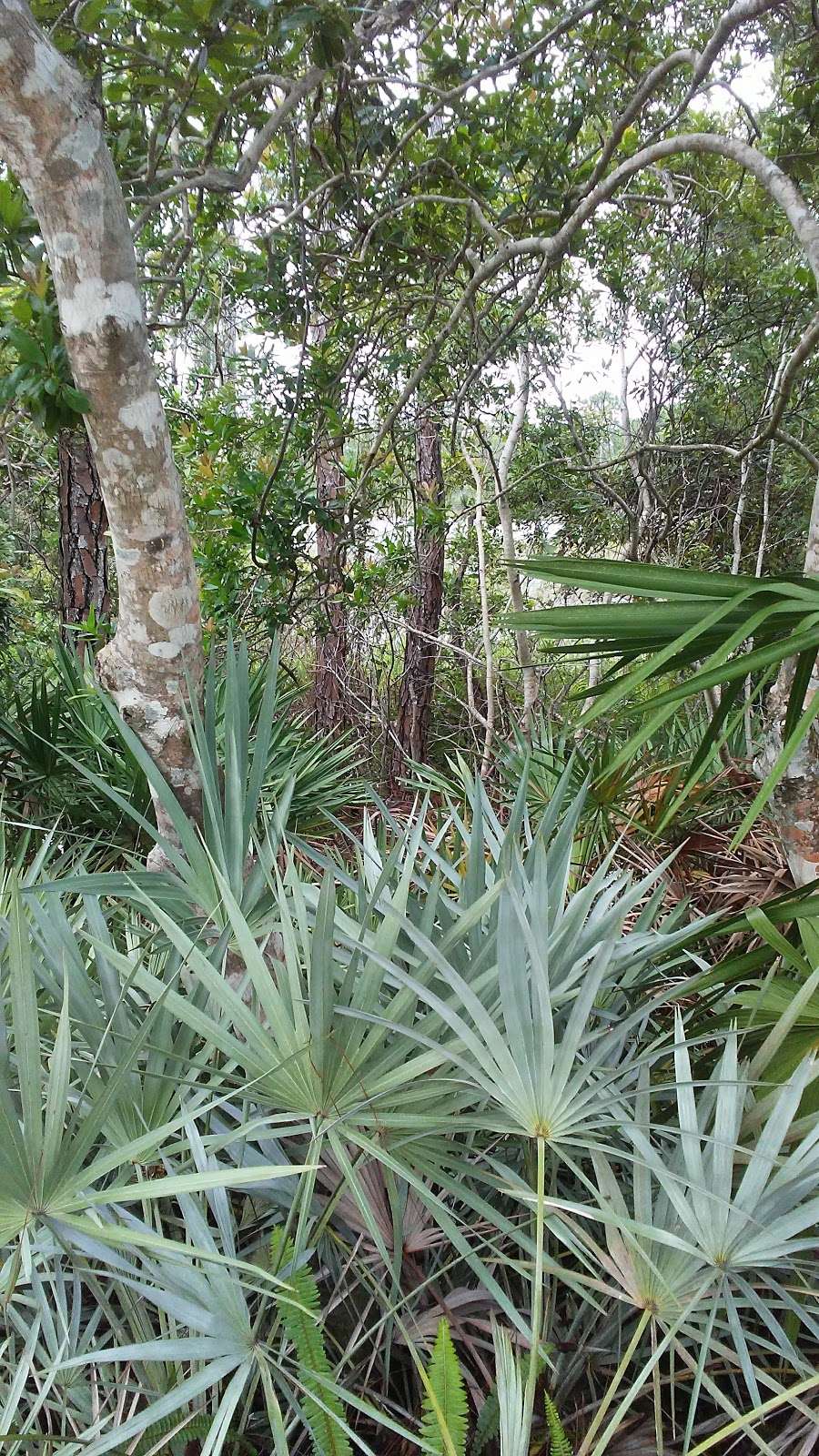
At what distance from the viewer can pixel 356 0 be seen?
7.27 feet

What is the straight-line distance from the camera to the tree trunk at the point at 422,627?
489 centimetres

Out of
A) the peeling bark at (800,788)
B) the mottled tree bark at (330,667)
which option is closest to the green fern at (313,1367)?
the peeling bark at (800,788)

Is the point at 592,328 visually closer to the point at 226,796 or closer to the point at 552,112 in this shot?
the point at 552,112

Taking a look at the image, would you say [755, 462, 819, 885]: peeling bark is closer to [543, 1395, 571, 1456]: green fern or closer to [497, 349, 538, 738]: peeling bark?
[543, 1395, 571, 1456]: green fern

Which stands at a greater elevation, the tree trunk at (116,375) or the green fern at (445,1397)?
the tree trunk at (116,375)

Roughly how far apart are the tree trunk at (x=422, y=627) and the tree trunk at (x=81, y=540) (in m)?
1.64

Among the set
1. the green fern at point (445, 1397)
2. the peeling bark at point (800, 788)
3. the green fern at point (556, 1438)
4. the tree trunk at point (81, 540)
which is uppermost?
the tree trunk at point (81, 540)

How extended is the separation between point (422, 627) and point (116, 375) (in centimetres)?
376

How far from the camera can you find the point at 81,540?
376cm

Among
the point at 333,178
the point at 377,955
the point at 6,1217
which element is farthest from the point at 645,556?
the point at 6,1217

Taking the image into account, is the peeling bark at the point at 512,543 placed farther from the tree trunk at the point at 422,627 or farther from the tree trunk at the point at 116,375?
the tree trunk at the point at 116,375

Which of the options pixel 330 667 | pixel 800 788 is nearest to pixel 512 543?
pixel 330 667

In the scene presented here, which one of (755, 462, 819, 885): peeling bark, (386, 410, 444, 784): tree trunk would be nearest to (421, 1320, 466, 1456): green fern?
(755, 462, 819, 885): peeling bark

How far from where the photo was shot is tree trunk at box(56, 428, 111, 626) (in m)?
3.71
